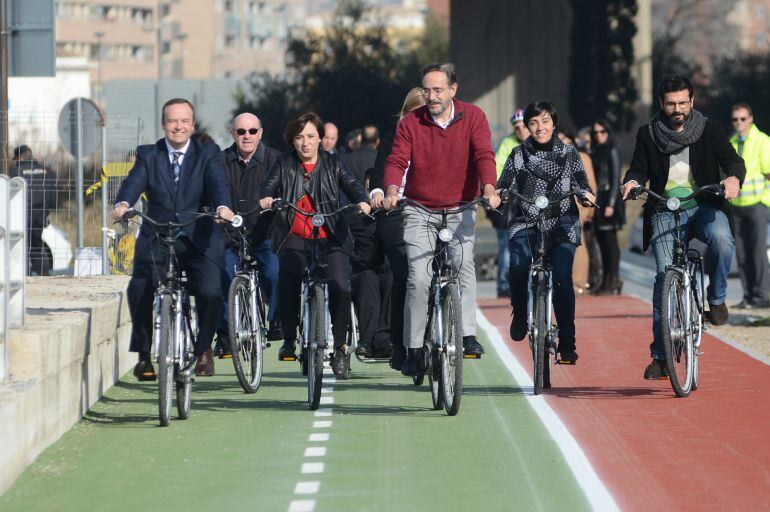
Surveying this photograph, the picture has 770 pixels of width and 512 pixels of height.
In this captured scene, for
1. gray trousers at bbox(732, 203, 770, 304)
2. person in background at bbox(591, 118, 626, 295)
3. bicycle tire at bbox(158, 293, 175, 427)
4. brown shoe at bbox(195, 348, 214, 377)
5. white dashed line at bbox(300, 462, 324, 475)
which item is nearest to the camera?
white dashed line at bbox(300, 462, 324, 475)

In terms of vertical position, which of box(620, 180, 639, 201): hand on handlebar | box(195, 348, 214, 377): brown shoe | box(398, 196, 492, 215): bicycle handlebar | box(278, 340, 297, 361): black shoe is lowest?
box(195, 348, 214, 377): brown shoe

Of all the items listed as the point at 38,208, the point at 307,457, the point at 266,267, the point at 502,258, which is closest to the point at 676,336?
the point at 307,457

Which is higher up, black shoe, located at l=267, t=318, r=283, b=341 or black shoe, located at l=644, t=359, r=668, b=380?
black shoe, located at l=267, t=318, r=283, b=341

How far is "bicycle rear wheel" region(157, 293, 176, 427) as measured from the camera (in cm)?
1022

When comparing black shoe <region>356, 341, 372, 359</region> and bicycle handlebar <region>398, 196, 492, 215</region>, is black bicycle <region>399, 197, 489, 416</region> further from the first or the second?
black shoe <region>356, 341, 372, 359</region>

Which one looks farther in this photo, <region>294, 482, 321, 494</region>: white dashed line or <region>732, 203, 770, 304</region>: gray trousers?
<region>732, 203, 770, 304</region>: gray trousers

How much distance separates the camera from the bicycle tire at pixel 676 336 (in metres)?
11.2

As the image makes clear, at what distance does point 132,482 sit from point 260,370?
12.3 feet

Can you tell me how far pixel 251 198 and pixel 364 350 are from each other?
5.26 feet

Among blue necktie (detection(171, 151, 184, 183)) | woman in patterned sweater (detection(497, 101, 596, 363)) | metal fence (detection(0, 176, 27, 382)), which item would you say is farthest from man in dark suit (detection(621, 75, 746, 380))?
metal fence (detection(0, 176, 27, 382))

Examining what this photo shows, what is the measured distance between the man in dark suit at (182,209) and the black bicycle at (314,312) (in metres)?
0.47

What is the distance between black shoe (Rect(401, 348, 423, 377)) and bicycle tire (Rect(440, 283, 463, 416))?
18.1 inches

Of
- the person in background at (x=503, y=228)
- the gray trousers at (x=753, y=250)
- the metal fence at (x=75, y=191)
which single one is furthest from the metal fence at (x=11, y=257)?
the gray trousers at (x=753, y=250)

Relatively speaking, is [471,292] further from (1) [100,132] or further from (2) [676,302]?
(1) [100,132]
